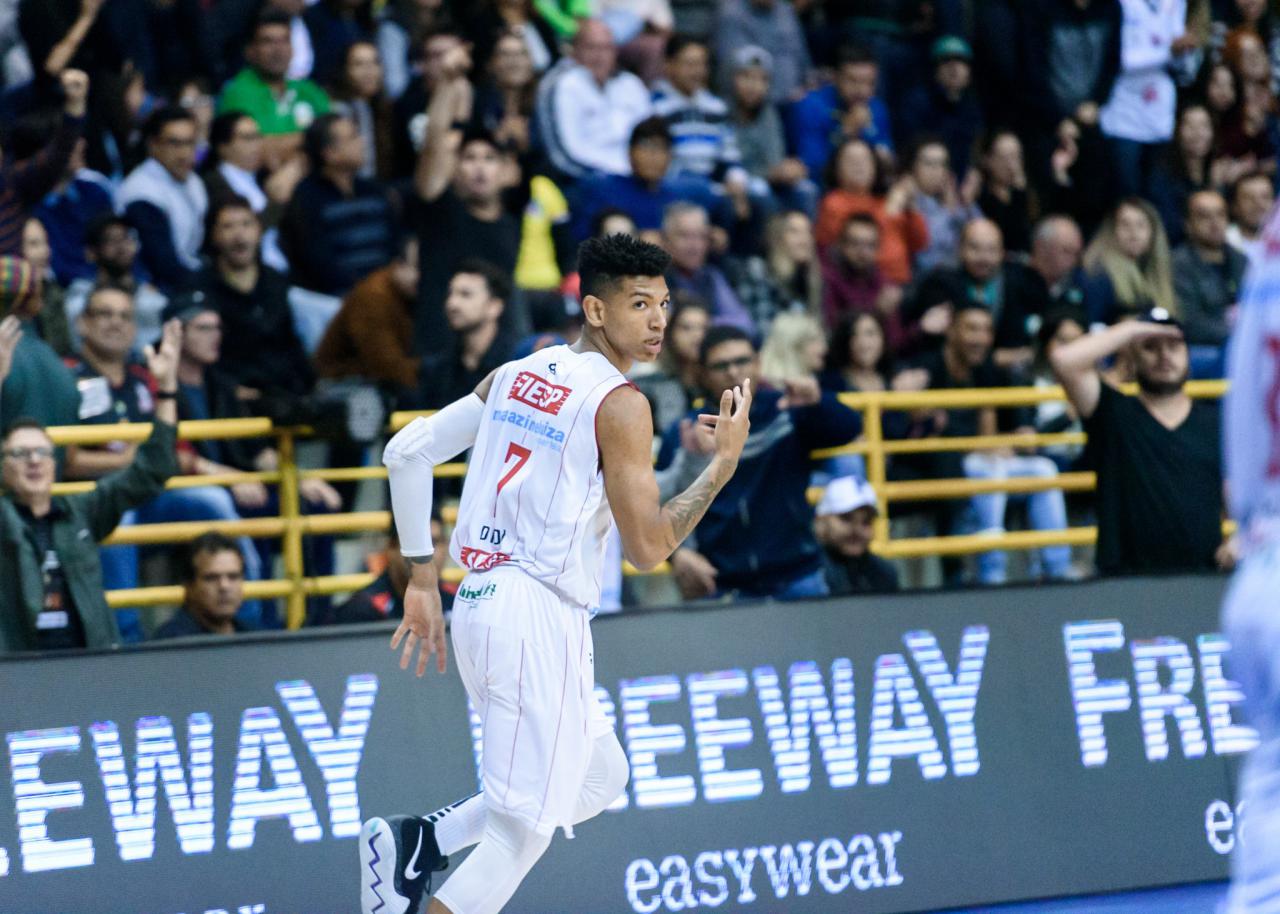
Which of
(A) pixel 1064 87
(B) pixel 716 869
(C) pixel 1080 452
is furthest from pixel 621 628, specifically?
(A) pixel 1064 87

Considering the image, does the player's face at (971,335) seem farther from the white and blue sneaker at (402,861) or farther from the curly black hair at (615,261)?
the white and blue sneaker at (402,861)

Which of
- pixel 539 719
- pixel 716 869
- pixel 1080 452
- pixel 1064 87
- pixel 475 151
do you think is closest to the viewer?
pixel 539 719

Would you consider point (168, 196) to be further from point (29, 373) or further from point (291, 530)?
point (291, 530)

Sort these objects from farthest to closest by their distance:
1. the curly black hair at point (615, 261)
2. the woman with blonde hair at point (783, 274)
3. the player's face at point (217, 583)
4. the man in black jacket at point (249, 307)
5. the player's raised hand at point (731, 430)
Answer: the woman with blonde hair at point (783, 274)
the man in black jacket at point (249, 307)
the player's face at point (217, 583)
the curly black hair at point (615, 261)
the player's raised hand at point (731, 430)

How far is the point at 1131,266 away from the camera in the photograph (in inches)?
533

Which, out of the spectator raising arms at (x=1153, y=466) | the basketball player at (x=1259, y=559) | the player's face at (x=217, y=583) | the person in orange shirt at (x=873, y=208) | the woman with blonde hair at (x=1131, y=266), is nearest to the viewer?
the basketball player at (x=1259, y=559)

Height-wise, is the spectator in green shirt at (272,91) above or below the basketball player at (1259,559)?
above

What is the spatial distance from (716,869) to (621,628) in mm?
1115

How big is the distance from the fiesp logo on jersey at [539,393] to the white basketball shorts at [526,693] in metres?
0.54

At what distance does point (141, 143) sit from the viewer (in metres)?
12.0

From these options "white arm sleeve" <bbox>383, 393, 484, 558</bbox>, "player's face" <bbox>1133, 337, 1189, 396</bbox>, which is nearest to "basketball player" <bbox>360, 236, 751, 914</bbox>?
"white arm sleeve" <bbox>383, 393, 484, 558</bbox>

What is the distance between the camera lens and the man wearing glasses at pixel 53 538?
331 inches

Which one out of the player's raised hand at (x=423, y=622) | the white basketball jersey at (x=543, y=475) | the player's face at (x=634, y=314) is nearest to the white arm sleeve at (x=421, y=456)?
the player's raised hand at (x=423, y=622)

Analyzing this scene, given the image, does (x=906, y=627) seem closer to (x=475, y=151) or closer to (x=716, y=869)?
(x=716, y=869)
